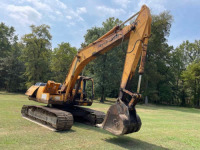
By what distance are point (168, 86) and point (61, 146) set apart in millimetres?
44317

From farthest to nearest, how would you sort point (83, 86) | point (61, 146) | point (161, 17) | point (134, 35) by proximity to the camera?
point (161, 17)
point (83, 86)
point (134, 35)
point (61, 146)

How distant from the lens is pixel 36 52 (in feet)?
122

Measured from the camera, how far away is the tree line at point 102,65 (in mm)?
30203

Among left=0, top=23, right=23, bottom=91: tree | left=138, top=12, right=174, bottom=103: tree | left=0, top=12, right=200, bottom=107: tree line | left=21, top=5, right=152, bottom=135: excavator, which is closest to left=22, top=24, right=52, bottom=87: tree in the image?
left=0, top=12, right=200, bottom=107: tree line

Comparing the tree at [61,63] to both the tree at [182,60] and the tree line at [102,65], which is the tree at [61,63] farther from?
the tree at [182,60]

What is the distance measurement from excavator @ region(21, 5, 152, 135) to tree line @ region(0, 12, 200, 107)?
1924 centimetres

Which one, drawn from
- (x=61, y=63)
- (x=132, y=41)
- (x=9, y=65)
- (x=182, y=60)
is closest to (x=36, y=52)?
(x=61, y=63)

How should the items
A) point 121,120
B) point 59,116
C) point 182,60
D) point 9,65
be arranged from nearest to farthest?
point 121,120 < point 59,116 < point 9,65 < point 182,60

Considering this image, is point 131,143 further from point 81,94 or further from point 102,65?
point 102,65

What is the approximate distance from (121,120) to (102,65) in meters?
23.9

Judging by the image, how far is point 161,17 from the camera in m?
36.0

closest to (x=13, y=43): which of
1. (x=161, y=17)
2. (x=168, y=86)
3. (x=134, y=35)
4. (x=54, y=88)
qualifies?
(x=161, y=17)

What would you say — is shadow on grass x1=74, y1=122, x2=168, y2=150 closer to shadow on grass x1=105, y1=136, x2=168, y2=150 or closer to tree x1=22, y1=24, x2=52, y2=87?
shadow on grass x1=105, y1=136, x2=168, y2=150

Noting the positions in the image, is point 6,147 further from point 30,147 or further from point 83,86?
point 83,86
